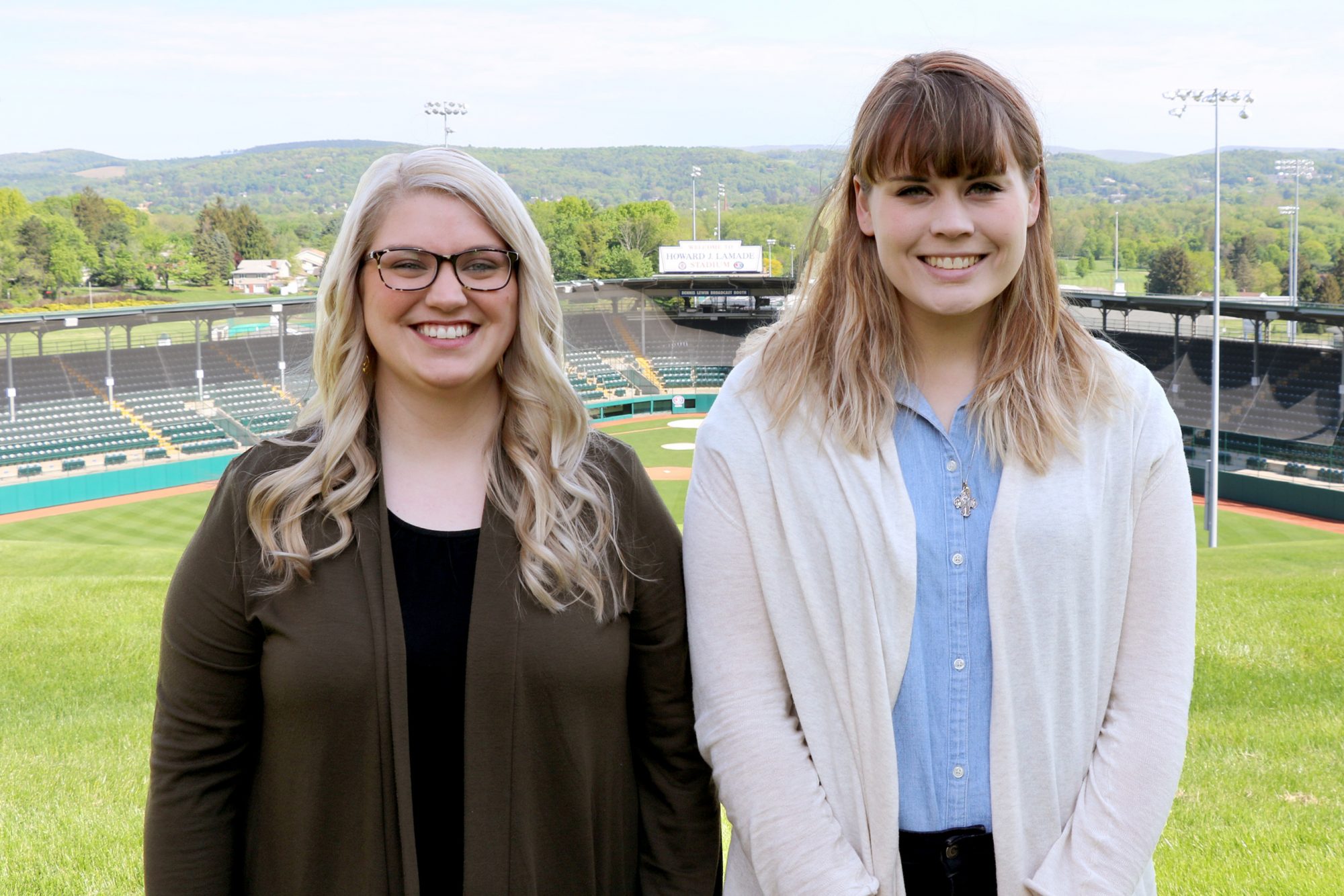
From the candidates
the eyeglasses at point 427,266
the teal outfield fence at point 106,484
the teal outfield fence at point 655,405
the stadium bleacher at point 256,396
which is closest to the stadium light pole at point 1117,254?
the stadium bleacher at point 256,396

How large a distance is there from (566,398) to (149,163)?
197055mm

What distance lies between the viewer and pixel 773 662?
2.28m

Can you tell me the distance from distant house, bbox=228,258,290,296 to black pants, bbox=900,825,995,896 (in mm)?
90391

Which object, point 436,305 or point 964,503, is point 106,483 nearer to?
point 436,305

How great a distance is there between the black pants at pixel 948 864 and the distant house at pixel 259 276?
90391 millimetres

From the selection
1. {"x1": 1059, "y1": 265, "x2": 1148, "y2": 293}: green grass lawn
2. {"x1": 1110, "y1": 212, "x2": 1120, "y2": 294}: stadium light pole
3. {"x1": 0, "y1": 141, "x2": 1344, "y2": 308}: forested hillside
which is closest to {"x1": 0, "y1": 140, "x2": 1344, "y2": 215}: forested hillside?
{"x1": 0, "y1": 141, "x2": 1344, "y2": 308}: forested hillside

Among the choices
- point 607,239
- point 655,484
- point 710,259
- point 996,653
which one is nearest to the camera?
point 996,653

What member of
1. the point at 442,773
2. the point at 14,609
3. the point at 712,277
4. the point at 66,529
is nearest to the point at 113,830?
the point at 442,773

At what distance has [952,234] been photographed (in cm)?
221

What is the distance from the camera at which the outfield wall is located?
26391mm

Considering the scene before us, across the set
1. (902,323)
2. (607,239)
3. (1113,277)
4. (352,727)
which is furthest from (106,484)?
(607,239)

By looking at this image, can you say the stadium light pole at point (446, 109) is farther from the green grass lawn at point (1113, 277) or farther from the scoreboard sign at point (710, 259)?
the green grass lawn at point (1113, 277)

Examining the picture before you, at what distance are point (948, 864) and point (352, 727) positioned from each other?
1.14 metres

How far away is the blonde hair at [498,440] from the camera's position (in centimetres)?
229
